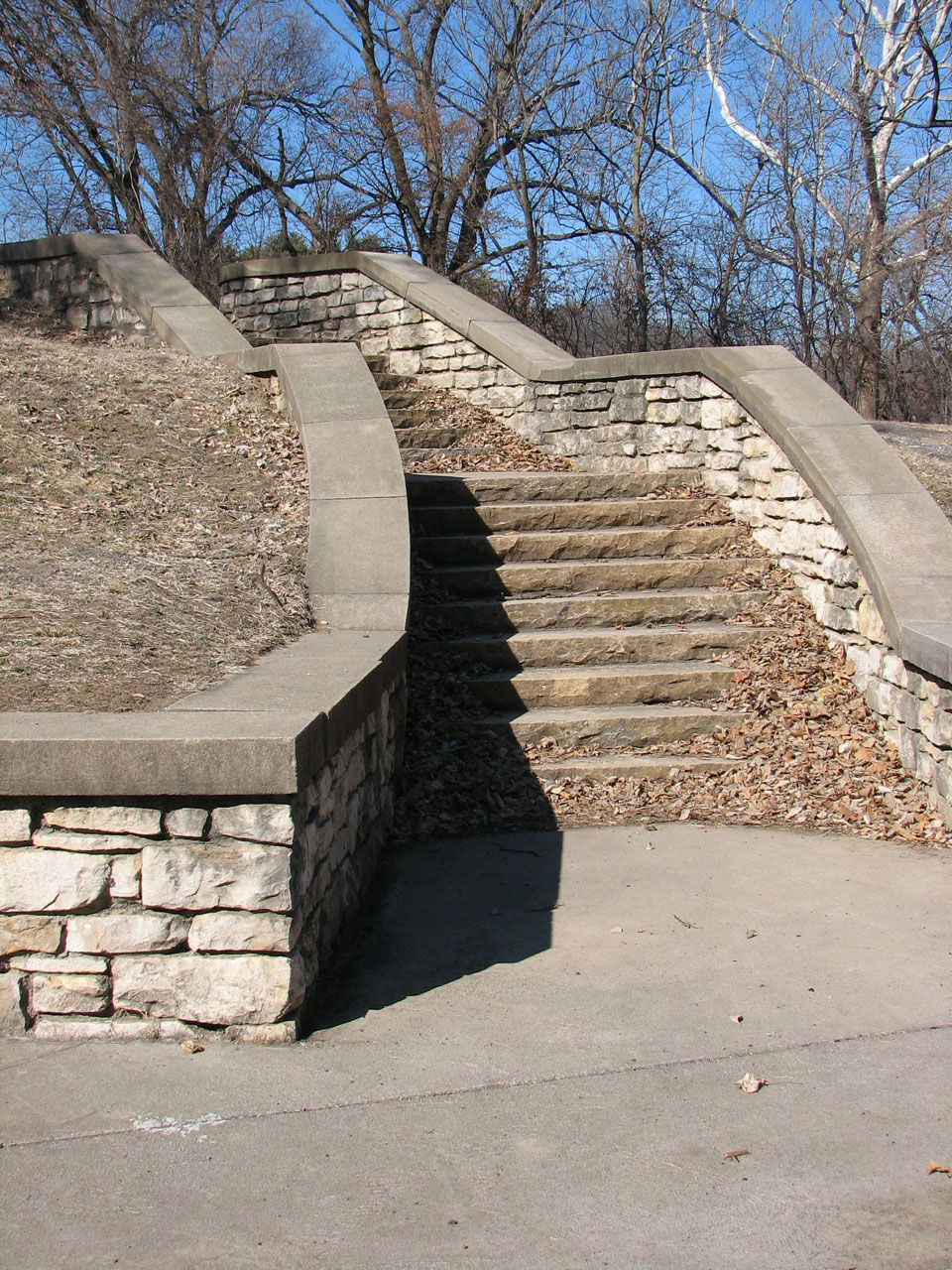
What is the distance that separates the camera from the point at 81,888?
324 centimetres

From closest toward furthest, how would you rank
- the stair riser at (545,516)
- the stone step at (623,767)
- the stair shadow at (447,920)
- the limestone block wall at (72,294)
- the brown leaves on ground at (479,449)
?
1. the stair shadow at (447,920)
2. the stone step at (623,767)
3. the stair riser at (545,516)
4. the brown leaves on ground at (479,449)
5. the limestone block wall at (72,294)

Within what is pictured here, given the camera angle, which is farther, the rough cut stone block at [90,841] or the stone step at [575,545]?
the stone step at [575,545]

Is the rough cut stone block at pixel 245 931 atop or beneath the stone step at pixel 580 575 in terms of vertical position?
beneath

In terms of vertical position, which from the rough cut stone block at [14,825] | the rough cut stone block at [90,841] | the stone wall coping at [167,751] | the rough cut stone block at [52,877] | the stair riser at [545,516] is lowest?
the rough cut stone block at [52,877]

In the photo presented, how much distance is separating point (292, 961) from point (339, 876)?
2.35ft

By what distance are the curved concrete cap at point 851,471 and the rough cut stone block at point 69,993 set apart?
142 inches

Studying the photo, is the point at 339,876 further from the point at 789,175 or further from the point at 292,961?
the point at 789,175

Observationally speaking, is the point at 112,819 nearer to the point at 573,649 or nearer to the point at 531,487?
the point at 573,649

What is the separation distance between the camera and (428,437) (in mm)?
9477

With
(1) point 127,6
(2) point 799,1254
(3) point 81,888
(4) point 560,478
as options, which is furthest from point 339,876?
(1) point 127,6

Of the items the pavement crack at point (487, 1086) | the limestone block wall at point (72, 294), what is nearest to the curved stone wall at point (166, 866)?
the pavement crack at point (487, 1086)

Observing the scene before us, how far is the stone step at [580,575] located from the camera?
22.7 feet

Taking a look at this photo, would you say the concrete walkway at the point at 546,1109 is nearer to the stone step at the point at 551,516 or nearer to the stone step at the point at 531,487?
the stone step at the point at 551,516

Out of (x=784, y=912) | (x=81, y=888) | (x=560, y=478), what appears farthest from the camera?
(x=560, y=478)
